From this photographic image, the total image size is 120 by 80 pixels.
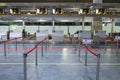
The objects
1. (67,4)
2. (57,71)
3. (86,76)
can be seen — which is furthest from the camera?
(67,4)

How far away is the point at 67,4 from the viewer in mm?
14117

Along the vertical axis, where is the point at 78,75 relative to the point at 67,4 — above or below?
below

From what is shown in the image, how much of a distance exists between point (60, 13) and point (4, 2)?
465 centimetres

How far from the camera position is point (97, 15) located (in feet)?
50.8

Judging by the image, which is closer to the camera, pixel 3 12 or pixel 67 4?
pixel 67 4

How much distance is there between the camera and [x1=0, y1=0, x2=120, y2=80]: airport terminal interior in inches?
251

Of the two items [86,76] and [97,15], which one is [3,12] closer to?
[97,15]

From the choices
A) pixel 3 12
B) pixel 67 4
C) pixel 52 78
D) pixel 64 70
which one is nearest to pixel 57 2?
pixel 67 4

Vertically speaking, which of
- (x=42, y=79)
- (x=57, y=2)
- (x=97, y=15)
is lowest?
(x=42, y=79)

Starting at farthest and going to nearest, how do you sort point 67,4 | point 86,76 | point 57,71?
point 67,4, point 57,71, point 86,76

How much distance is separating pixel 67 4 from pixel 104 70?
8.29 m

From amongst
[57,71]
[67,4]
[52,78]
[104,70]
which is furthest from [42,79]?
[67,4]

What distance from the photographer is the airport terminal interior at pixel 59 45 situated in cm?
636

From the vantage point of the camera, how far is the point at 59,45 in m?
15.1
